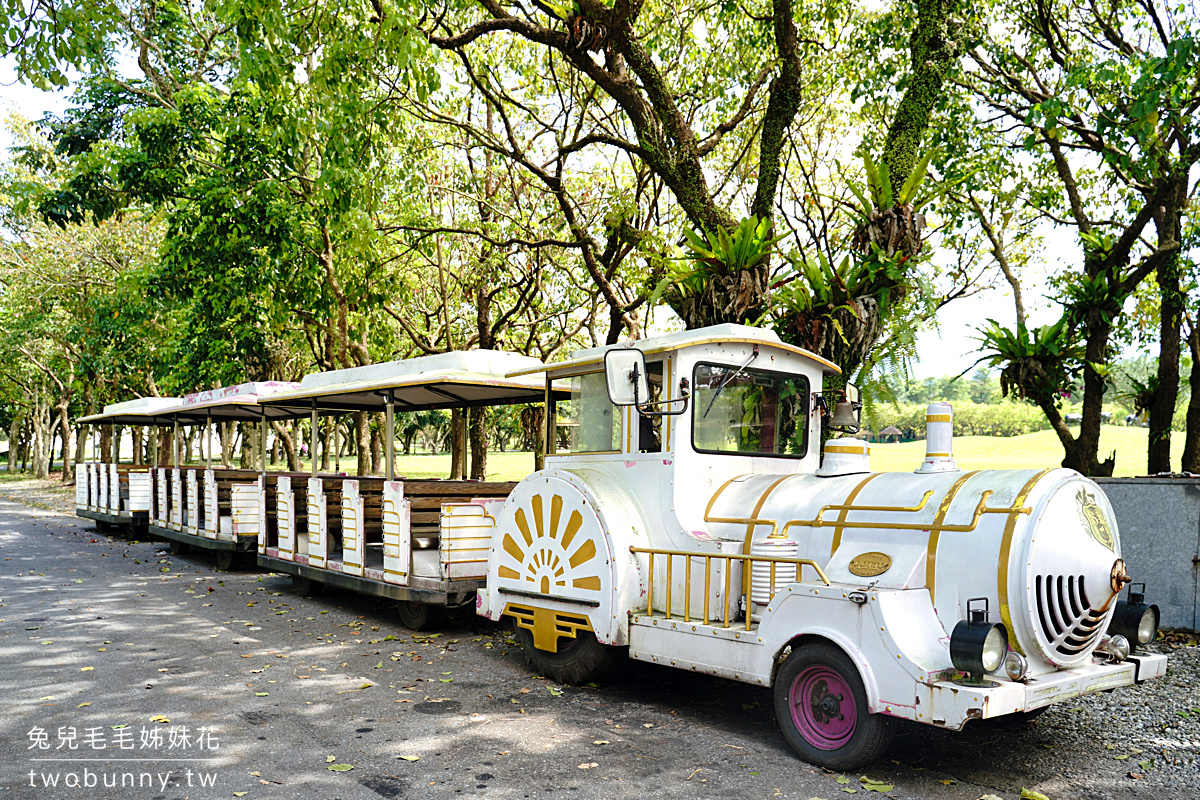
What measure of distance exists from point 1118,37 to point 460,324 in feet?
53.0

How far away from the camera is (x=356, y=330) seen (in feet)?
61.7

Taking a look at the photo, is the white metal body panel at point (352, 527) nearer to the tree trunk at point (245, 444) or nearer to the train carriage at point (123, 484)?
the train carriage at point (123, 484)

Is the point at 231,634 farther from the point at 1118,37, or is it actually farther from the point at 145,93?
the point at 1118,37

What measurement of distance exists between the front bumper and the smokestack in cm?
133

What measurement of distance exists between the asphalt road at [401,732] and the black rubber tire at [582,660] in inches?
4.8

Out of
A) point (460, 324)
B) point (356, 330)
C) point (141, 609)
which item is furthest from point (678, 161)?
point (460, 324)

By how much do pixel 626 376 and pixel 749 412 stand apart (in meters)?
1.14

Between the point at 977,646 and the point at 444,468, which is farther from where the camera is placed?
the point at 444,468

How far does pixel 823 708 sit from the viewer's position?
16.6 feet

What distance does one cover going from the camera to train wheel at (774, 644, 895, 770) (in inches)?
188

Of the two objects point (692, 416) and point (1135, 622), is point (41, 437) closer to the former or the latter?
point (692, 416)

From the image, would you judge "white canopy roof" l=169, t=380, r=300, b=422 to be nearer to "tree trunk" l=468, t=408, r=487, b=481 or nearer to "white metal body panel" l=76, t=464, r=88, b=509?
"tree trunk" l=468, t=408, r=487, b=481

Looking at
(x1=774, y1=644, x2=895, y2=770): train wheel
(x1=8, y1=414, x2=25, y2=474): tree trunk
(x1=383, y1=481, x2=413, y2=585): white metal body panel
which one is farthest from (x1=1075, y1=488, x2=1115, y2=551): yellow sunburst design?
(x1=8, y1=414, x2=25, y2=474): tree trunk

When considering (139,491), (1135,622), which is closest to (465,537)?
(1135,622)
